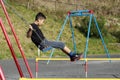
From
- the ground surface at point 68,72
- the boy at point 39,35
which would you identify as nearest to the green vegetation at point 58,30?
the ground surface at point 68,72

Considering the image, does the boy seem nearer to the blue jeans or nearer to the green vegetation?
the blue jeans

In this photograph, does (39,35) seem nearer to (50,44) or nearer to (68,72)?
(50,44)

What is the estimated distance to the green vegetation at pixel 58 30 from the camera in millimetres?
22155

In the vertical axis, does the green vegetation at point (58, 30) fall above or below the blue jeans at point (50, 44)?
below

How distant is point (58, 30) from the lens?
2631 cm

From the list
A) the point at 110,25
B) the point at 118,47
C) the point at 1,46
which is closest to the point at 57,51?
the point at 1,46

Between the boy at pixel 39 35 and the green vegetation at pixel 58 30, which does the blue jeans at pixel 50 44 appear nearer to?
the boy at pixel 39 35

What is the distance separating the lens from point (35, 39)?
319 inches

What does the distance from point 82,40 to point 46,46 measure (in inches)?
728

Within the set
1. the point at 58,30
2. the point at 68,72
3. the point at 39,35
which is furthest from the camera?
the point at 58,30

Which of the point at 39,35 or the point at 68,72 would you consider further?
the point at 68,72

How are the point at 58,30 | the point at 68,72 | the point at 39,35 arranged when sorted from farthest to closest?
the point at 58,30 → the point at 68,72 → the point at 39,35

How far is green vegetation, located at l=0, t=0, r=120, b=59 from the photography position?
22.2 metres

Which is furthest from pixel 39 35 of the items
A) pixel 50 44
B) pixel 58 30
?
pixel 58 30
